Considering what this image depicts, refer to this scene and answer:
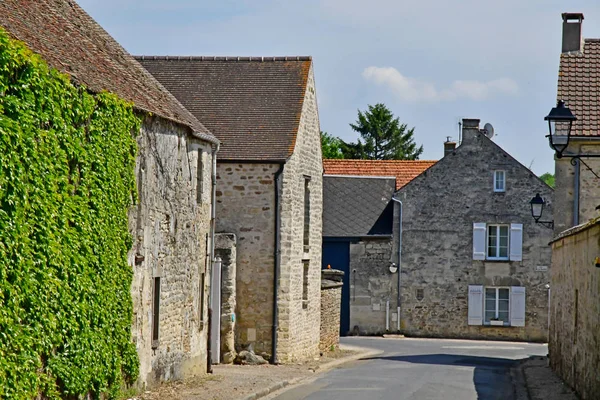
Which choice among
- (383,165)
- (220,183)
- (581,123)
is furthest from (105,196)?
(383,165)

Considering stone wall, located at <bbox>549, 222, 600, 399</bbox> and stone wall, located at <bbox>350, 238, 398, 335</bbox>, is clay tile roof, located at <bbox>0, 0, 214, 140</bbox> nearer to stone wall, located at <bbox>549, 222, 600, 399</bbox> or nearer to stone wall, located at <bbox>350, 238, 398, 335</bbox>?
stone wall, located at <bbox>549, 222, 600, 399</bbox>

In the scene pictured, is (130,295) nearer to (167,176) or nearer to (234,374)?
(167,176)

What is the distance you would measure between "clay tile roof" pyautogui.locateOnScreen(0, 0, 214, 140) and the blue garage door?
21372 mm

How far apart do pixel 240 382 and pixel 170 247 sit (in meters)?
3.03

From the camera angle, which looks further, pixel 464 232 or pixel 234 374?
pixel 464 232

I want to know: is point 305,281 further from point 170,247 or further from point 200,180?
point 170,247

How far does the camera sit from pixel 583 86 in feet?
80.6

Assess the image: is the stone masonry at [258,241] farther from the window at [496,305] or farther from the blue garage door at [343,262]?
the window at [496,305]

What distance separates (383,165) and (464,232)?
608 cm

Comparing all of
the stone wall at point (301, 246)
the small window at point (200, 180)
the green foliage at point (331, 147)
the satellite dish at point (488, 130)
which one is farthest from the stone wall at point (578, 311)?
the green foliage at point (331, 147)

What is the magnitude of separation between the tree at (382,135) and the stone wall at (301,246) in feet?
156

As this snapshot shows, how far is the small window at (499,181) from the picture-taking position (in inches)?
1597

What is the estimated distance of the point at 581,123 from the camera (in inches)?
915

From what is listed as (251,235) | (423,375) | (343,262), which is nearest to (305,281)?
(251,235)
